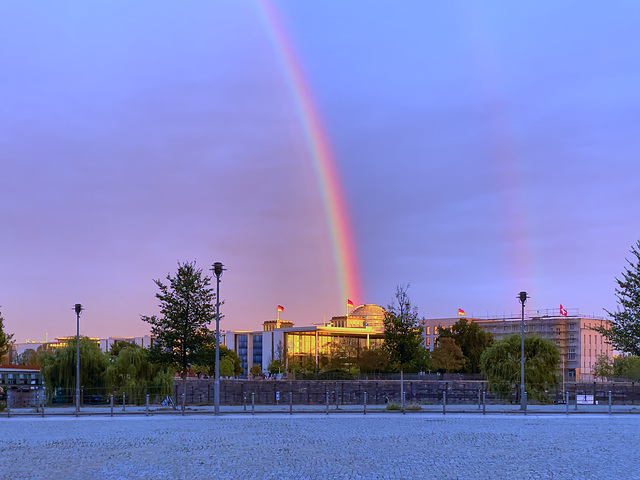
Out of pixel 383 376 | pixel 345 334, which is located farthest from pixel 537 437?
pixel 345 334

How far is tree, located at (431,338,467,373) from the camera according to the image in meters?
93.7

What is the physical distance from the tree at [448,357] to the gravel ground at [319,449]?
59683 mm

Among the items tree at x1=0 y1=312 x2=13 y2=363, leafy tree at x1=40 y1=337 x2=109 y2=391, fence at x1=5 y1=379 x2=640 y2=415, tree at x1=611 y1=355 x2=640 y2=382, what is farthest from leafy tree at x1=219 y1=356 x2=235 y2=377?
tree at x1=0 y1=312 x2=13 y2=363

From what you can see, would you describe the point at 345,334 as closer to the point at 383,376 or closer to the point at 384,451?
the point at 383,376

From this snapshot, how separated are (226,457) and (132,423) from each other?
15401 millimetres

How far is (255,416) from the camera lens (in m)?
37.4

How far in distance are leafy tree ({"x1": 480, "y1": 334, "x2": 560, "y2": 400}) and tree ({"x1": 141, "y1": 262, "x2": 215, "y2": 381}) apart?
83.0 ft

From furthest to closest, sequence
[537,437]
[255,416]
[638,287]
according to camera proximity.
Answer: [638,287] < [255,416] < [537,437]

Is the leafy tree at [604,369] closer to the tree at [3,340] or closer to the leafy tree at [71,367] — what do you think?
the leafy tree at [71,367]

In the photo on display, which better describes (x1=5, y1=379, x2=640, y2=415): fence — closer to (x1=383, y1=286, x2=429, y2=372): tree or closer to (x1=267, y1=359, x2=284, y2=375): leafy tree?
(x1=383, y1=286, x2=429, y2=372): tree

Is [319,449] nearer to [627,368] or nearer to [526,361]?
[526,361]

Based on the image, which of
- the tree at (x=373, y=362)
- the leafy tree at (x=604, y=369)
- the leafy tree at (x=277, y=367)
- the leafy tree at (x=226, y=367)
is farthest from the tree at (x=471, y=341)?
the leafy tree at (x=277, y=367)

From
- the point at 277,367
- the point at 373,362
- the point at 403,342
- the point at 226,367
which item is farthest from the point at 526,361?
the point at 277,367

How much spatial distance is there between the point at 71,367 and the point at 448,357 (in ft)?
163
